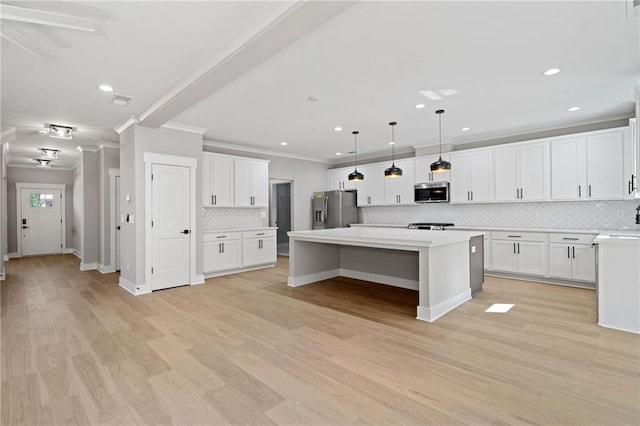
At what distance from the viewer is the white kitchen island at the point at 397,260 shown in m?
3.52

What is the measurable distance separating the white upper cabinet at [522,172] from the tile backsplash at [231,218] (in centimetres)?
502

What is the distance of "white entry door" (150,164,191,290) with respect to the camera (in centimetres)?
487

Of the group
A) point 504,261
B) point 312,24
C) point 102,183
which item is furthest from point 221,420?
point 102,183

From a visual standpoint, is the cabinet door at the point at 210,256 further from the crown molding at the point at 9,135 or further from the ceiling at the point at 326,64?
the crown molding at the point at 9,135

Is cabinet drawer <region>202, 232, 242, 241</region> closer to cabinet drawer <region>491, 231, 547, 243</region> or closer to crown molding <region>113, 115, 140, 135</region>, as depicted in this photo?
crown molding <region>113, 115, 140, 135</region>

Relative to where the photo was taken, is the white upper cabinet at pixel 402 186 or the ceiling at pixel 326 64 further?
the white upper cabinet at pixel 402 186

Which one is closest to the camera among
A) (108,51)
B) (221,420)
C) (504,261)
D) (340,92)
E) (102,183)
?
(221,420)

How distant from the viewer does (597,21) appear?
2.49 meters

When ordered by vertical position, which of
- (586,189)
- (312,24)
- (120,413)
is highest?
(312,24)

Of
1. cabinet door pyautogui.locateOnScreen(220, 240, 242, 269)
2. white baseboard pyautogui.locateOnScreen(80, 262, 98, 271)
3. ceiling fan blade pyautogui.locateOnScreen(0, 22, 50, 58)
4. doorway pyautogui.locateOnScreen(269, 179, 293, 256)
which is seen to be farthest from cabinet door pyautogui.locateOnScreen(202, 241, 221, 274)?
ceiling fan blade pyautogui.locateOnScreen(0, 22, 50, 58)

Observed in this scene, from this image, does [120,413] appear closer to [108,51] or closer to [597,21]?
[108,51]

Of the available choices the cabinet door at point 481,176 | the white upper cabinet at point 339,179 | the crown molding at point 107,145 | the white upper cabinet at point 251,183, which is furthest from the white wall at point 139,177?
the cabinet door at point 481,176

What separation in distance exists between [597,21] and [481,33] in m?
0.86

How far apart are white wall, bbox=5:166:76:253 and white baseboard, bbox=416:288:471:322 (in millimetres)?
10819
